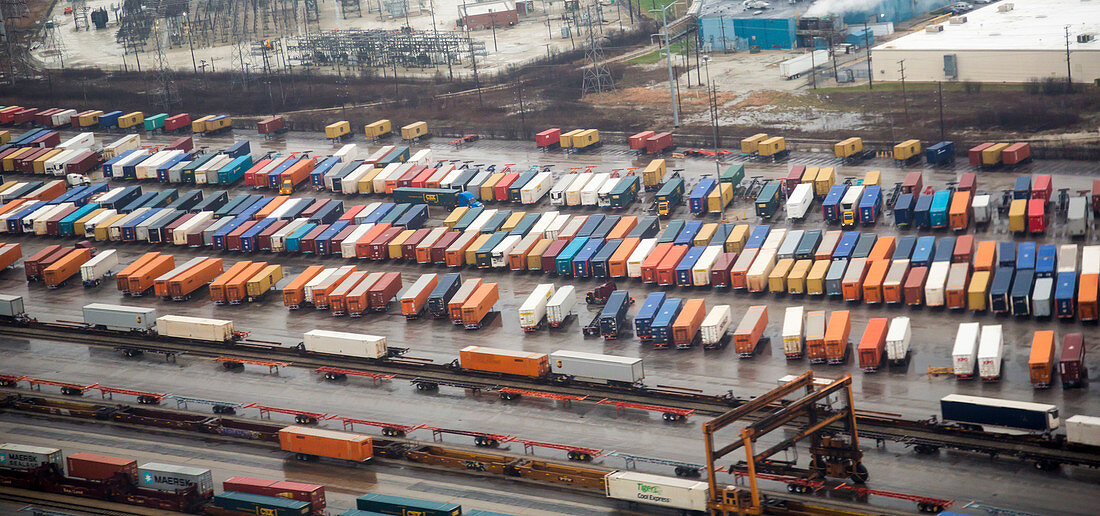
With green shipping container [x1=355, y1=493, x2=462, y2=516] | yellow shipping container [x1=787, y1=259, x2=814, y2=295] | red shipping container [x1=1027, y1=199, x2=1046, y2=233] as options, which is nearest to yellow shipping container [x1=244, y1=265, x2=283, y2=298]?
green shipping container [x1=355, y1=493, x2=462, y2=516]

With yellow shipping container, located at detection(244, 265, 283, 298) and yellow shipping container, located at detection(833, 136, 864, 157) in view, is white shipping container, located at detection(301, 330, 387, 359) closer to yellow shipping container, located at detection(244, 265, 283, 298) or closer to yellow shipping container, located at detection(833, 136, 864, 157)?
yellow shipping container, located at detection(244, 265, 283, 298)

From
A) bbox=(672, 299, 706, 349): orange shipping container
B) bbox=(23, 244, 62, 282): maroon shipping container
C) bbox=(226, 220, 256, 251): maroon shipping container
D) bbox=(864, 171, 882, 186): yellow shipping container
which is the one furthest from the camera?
bbox=(226, 220, 256, 251): maroon shipping container

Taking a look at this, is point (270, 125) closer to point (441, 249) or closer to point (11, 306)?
point (441, 249)

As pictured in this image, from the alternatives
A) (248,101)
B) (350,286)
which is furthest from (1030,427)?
(248,101)

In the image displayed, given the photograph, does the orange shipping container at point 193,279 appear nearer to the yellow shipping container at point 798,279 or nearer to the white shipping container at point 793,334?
the yellow shipping container at point 798,279

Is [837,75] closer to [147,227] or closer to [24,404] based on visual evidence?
[147,227]

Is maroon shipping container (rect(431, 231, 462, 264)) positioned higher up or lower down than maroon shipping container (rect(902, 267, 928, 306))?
higher up

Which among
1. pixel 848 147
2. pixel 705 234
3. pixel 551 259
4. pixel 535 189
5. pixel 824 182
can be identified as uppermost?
pixel 848 147

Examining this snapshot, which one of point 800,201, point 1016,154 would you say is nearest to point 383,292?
point 800,201
